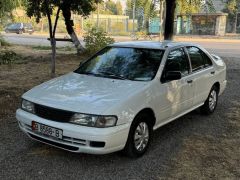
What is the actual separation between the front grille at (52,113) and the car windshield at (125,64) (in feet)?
4.08

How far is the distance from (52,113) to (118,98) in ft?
2.84

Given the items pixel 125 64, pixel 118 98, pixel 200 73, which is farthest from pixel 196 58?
pixel 118 98

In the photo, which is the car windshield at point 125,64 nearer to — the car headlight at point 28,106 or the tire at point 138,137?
the tire at point 138,137

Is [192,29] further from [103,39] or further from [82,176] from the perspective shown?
[82,176]

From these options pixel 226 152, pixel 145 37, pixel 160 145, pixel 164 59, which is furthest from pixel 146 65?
pixel 145 37

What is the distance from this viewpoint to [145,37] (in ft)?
99.9

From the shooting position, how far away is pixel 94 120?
452 centimetres

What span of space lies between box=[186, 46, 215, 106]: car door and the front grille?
8.71 ft

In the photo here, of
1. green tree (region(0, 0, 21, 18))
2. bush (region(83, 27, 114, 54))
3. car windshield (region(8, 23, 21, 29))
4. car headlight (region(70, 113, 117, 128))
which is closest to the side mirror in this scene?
car headlight (region(70, 113, 117, 128))

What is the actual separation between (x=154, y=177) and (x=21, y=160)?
1798mm

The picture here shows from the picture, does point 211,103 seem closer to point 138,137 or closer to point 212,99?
point 212,99

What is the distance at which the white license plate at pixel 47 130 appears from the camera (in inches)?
183

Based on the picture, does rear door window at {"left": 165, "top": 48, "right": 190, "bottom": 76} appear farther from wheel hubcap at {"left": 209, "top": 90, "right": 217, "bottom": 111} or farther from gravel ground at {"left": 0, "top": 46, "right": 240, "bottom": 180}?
wheel hubcap at {"left": 209, "top": 90, "right": 217, "bottom": 111}

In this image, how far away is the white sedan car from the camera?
180 inches
